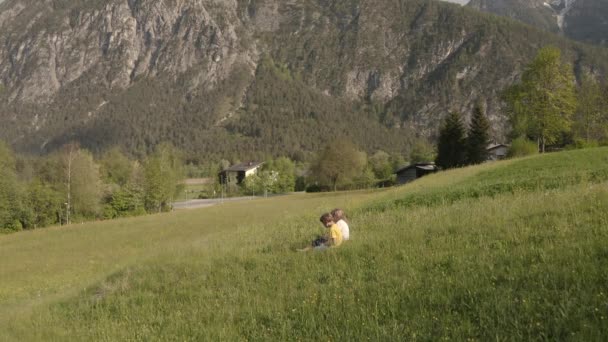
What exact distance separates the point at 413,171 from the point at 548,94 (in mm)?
45798

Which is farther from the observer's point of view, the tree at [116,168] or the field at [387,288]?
the tree at [116,168]

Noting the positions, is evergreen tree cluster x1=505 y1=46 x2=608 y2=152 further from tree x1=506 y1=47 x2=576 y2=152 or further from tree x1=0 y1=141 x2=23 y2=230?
tree x1=0 y1=141 x2=23 y2=230

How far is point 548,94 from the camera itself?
144 feet

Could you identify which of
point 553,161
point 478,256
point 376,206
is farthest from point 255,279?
point 553,161

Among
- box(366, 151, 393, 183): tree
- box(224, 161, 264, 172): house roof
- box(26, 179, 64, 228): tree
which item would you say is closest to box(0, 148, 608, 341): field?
box(26, 179, 64, 228): tree

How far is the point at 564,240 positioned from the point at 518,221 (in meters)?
1.93

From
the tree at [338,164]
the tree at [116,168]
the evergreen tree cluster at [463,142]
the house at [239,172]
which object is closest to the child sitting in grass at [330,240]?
the evergreen tree cluster at [463,142]

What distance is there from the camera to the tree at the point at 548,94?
144 ft

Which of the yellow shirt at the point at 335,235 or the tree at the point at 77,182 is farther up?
the tree at the point at 77,182

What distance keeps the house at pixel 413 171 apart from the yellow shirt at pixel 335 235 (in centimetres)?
7421

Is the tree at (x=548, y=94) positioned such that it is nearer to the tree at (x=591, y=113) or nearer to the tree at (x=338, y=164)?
the tree at (x=591, y=113)

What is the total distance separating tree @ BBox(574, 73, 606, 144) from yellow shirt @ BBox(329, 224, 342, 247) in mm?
60855

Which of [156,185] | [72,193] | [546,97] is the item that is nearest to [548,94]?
[546,97]

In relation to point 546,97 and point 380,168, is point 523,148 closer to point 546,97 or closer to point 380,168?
point 546,97
